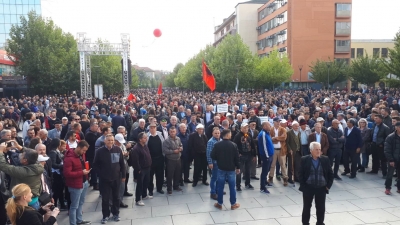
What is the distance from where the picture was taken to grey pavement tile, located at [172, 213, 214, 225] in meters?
6.69

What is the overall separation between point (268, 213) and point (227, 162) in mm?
1366

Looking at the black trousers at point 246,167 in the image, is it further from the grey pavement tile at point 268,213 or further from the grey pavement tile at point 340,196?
the grey pavement tile at point 340,196

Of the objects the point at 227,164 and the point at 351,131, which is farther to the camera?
the point at 351,131

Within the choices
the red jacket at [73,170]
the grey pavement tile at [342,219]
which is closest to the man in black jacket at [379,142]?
the grey pavement tile at [342,219]

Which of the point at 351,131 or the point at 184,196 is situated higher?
the point at 351,131

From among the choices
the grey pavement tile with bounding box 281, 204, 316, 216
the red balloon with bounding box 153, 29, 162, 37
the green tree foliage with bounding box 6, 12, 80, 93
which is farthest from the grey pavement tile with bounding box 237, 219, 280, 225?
the green tree foliage with bounding box 6, 12, 80, 93

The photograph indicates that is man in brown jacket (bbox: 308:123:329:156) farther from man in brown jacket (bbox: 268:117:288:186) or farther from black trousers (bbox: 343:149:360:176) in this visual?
black trousers (bbox: 343:149:360:176)

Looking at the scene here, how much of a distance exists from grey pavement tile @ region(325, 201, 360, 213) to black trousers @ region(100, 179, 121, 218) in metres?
4.47

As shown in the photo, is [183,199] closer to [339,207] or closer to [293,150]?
[293,150]

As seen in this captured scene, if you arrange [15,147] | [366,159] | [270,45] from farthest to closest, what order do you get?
[270,45], [366,159], [15,147]

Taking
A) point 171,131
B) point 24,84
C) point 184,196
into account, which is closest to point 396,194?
point 184,196

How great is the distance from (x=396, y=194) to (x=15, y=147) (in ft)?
27.8

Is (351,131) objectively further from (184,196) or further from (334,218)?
(184,196)

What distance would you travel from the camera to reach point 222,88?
44312mm
